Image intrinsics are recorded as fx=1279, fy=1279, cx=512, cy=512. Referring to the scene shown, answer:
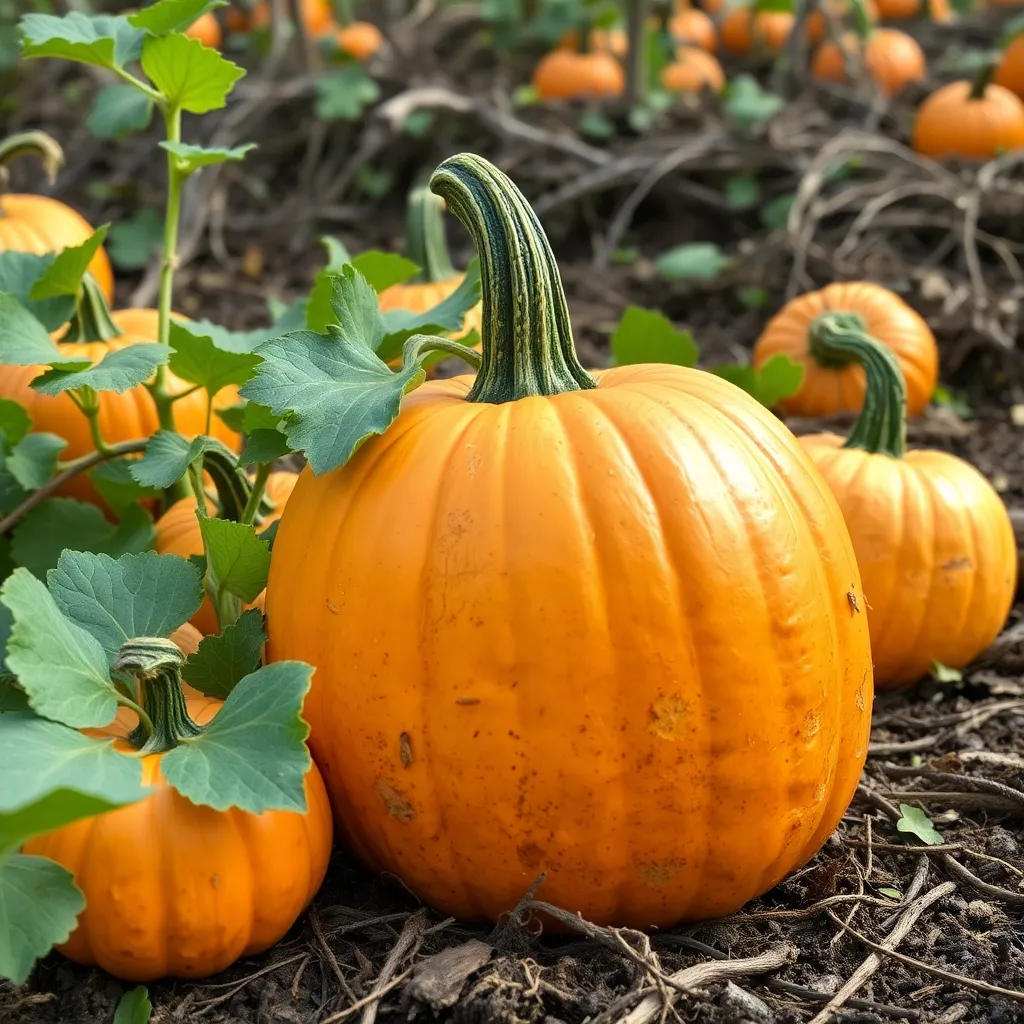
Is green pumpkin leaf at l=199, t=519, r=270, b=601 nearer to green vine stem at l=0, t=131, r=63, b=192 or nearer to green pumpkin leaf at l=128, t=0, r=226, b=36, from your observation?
green pumpkin leaf at l=128, t=0, r=226, b=36

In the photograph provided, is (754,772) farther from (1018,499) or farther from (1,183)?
(1,183)

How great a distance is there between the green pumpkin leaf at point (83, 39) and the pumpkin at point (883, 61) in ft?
18.6

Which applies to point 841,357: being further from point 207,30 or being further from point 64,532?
point 207,30

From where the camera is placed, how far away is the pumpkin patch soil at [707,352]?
5.84 feet

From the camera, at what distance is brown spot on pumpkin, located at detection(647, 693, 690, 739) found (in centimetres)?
175

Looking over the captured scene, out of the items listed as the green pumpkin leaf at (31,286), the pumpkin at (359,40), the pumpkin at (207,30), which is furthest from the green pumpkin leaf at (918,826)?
the pumpkin at (207,30)

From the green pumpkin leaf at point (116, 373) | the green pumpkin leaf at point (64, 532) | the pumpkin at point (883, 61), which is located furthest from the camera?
the pumpkin at point (883, 61)

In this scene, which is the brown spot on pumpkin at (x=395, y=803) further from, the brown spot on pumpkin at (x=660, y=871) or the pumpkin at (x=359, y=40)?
the pumpkin at (x=359, y=40)

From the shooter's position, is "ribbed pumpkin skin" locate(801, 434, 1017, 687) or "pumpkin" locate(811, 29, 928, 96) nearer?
"ribbed pumpkin skin" locate(801, 434, 1017, 687)

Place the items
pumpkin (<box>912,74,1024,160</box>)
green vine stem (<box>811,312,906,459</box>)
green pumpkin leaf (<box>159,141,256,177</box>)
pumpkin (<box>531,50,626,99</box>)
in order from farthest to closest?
pumpkin (<box>531,50,626,99</box>) < pumpkin (<box>912,74,1024,160</box>) < green vine stem (<box>811,312,906,459</box>) < green pumpkin leaf (<box>159,141,256,177</box>)

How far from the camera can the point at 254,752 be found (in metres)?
1.67

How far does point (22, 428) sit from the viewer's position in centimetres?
249

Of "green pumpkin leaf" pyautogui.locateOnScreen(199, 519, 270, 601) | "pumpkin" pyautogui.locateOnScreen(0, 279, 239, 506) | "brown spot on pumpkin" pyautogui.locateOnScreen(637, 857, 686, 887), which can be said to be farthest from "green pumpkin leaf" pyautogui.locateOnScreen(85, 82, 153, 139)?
"brown spot on pumpkin" pyautogui.locateOnScreen(637, 857, 686, 887)

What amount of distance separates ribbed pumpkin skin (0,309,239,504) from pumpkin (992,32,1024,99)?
5227 millimetres
